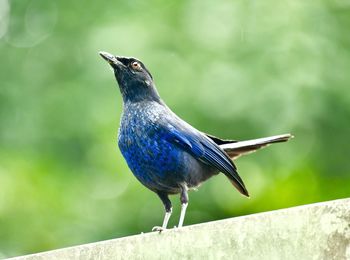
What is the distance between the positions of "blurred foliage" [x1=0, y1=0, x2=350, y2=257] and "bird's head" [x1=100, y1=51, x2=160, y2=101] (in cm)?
178

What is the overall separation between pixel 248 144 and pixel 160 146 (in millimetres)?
819

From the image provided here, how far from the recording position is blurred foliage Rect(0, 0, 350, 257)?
8.20 metres

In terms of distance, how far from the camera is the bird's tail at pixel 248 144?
654 cm

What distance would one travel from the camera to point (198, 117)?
27.0 ft

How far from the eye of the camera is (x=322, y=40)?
349 inches

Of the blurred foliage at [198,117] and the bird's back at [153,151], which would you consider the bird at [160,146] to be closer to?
the bird's back at [153,151]

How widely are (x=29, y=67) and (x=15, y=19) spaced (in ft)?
2.84

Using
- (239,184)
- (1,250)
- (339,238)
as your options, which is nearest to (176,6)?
(1,250)

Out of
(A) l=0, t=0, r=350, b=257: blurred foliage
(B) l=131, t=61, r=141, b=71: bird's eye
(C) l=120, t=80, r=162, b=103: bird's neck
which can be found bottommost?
(A) l=0, t=0, r=350, b=257: blurred foliage

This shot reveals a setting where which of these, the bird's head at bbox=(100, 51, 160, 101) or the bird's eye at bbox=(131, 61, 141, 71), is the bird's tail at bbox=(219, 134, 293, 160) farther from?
the bird's eye at bbox=(131, 61, 141, 71)

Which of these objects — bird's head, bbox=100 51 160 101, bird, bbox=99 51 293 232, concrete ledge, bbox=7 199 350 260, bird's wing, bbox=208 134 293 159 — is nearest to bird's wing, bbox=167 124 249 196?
bird, bbox=99 51 293 232

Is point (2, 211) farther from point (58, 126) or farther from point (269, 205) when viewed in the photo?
point (269, 205)

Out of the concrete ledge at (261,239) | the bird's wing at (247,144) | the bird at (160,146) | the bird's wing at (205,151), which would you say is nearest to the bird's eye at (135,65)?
the bird at (160,146)

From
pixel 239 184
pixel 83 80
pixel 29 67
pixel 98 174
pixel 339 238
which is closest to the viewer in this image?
pixel 339 238
